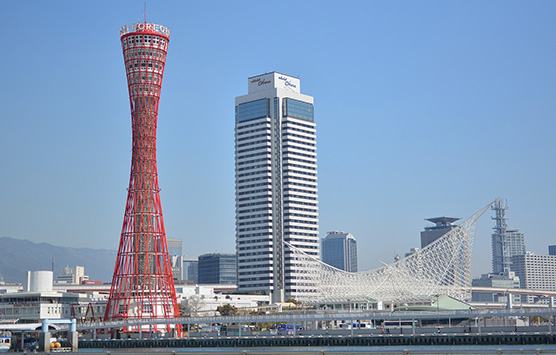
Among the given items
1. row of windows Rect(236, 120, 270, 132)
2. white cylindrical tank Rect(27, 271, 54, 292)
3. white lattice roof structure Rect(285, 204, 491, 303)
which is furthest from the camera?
row of windows Rect(236, 120, 270, 132)

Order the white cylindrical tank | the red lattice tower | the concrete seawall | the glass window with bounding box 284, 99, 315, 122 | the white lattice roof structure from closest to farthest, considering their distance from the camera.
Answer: the concrete seawall < the red lattice tower < the white cylindrical tank < the white lattice roof structure < the glass window with bounding box 284, 99, 315, 122

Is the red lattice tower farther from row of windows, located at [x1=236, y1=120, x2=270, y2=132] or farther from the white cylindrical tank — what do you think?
row of windows, located at [x1=236, y1=120, x2=270, y2=132]

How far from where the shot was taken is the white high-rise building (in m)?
187

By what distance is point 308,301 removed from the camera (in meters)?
166

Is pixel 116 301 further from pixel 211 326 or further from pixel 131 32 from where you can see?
pixel 131 32

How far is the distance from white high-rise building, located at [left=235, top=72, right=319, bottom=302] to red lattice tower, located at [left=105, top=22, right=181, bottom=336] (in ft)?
278

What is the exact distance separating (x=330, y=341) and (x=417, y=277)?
72.6 m

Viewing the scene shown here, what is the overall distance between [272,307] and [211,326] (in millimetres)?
43687

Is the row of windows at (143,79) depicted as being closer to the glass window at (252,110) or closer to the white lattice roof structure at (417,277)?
the white lattice roof structure at (417,277)

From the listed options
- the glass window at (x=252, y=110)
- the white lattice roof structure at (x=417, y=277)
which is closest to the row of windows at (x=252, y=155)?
the glass window at (x=252, y=110)

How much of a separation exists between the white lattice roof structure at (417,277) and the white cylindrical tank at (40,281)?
Answer: 50995mm

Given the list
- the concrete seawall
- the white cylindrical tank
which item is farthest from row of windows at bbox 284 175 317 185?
the concrete seawall

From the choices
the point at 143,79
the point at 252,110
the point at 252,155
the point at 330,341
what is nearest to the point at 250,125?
the point at 252,110

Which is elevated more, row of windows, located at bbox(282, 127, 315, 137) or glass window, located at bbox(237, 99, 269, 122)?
glass window, located at bbox(237, 99, 269, 122)
